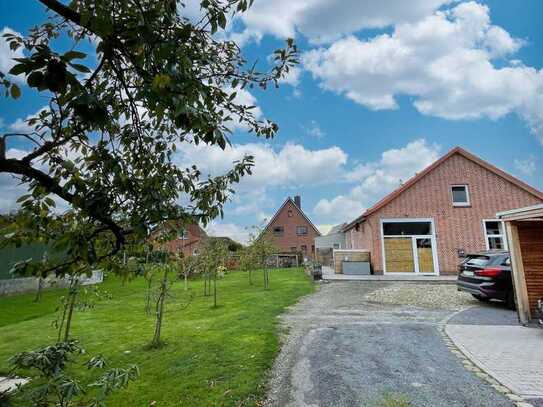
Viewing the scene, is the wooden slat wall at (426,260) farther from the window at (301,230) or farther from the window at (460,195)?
the window at (301,230)

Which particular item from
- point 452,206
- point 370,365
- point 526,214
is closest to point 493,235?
point 452,206

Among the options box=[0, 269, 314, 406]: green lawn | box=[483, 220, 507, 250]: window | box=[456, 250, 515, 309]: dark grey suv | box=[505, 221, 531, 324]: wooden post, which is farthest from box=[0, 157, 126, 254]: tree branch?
box=[483, 220, 507, 250]: window

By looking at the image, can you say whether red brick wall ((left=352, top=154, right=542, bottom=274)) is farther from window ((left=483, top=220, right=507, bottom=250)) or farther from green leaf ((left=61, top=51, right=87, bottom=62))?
green leaf ((left=61, top=51, right=87, bottom=62))

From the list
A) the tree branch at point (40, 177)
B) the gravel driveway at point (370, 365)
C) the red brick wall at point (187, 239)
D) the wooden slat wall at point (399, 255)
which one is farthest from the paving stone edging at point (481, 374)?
the wooden slat wall at point (399, 255)

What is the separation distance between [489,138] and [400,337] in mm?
14123

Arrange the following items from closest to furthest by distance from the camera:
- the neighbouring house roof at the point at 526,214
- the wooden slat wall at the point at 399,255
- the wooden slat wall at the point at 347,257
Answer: the neighbouring house roof at the point at 526,214
the wooden slat wall at the point at 399,255
the wooden slat wall at the point at 347,257

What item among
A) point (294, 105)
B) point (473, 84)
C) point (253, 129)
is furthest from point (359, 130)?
point (253, 129)

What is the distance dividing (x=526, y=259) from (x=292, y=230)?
113 feet

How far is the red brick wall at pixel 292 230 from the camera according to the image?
137ft

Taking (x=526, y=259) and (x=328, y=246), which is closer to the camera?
(x=526, y=259)

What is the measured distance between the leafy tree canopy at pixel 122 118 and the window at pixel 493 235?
20.0m

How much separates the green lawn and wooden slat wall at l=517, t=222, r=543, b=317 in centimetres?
680

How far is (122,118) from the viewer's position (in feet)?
9.73

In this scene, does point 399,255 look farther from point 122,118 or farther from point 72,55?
point 72,55
